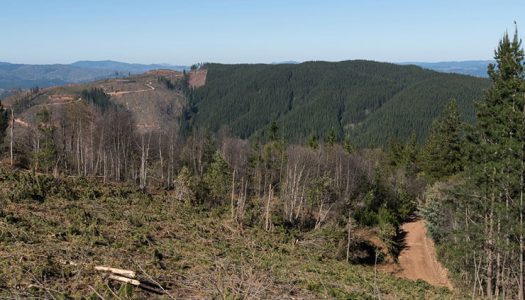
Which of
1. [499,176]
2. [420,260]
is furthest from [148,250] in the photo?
[420,260]

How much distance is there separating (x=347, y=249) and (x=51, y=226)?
747 inches

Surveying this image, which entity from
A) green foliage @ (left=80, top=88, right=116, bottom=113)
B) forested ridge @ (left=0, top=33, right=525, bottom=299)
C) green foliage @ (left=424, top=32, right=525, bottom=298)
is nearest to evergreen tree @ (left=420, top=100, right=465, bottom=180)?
forested ridge @ (left=0, top=33, right=525, bottom=299)

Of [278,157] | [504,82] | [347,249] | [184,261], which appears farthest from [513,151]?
[278,157]

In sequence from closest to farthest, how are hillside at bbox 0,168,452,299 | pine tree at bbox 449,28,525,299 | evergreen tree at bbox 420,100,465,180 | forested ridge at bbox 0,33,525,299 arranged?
hillside at bbox 0,168,452,299
forested ridge at bbox 0,33,525,299
pine tree at bbox 449,28,525,299
evergreen tree at bbox 420,100,465,180

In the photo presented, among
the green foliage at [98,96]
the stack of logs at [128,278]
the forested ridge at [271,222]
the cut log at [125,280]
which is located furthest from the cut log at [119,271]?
the green foliage at [98,96]

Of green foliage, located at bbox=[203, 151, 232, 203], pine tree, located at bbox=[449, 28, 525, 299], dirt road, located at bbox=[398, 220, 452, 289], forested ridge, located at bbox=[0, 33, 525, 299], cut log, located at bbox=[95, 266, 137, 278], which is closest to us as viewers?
cut log, located at bbox=[95, 266, 137, 278]

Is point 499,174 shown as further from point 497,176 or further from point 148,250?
point 148,250

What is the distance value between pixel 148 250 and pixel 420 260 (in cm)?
2735

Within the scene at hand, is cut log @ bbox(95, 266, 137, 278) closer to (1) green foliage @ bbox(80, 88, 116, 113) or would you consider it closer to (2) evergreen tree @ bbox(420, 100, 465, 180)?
(2) evergreen tree @ bbox(420, 100, 465, 180)

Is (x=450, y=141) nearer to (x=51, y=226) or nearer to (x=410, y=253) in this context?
(x=410, y=253)

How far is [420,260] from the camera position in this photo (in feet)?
120

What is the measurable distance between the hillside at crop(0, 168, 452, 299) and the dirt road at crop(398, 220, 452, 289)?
26.9ft

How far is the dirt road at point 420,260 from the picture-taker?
33.0m

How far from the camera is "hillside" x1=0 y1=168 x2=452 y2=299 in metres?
10.6
